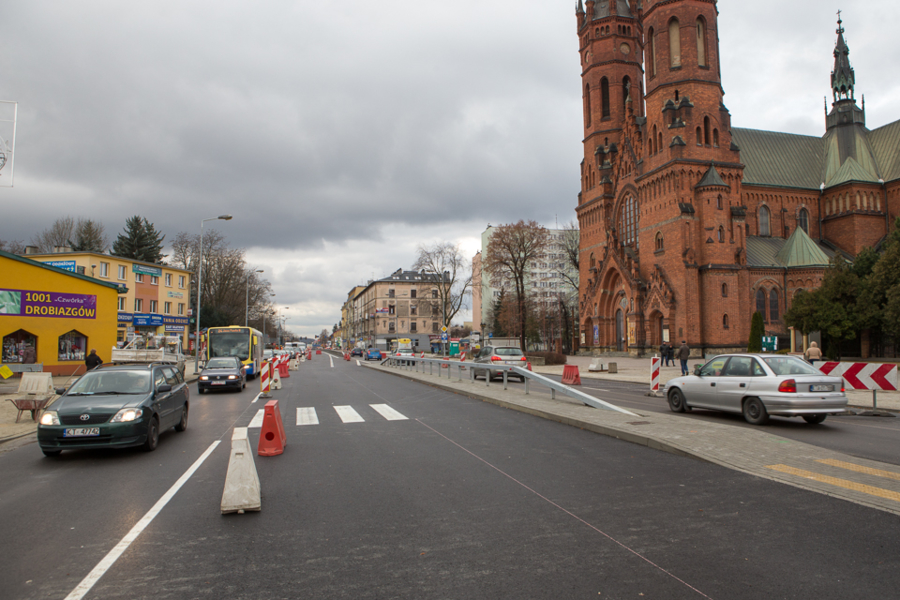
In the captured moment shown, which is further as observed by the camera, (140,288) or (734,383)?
(140,288)

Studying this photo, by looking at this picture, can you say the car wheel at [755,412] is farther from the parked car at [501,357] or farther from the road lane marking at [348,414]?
the parked car at [501,357]

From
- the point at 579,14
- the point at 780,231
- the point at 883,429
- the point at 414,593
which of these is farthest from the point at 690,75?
the point at 414,593

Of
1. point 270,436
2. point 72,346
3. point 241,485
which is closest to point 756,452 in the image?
point 241,485

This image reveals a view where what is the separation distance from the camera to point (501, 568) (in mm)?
4184

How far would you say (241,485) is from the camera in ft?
18.9

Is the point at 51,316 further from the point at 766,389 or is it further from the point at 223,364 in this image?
the point at 766,389

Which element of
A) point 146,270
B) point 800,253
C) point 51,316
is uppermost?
point 800,253

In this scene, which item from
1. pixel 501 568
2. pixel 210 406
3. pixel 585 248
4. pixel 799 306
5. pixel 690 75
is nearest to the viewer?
pixel 501 568

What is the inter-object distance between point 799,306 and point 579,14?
4518 cm

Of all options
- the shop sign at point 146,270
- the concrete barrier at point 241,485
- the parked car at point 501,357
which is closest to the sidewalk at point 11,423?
the concrete barrier at point 241,485

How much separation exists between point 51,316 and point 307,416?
21.1m

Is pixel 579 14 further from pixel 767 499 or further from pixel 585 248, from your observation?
pixel 767 499

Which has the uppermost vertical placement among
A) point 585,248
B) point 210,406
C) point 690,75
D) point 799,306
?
point 690,75

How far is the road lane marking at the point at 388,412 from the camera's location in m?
12.7
